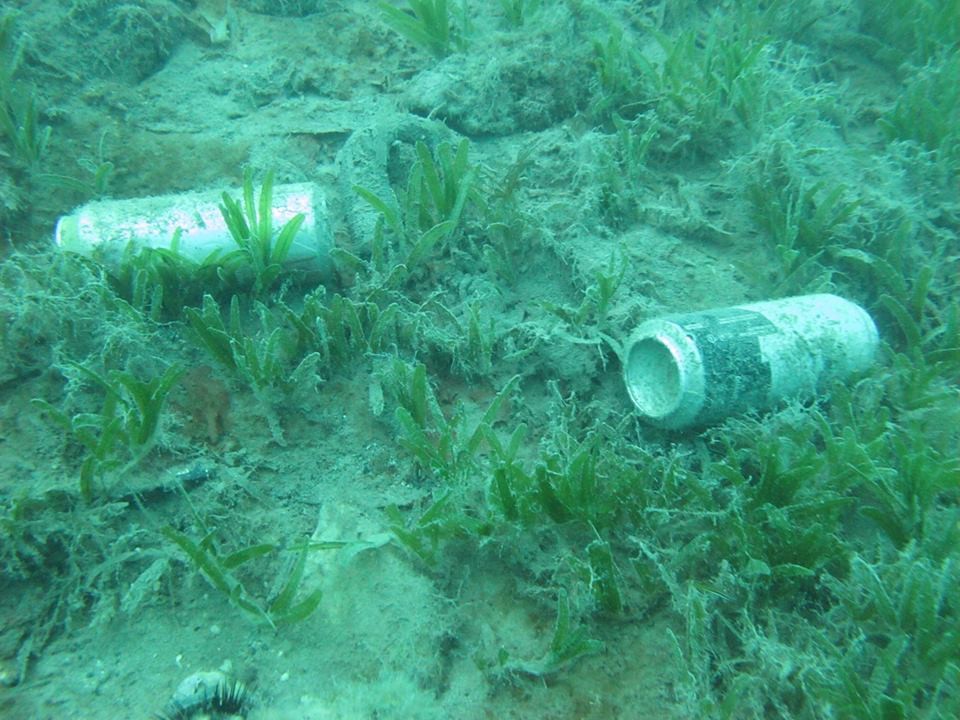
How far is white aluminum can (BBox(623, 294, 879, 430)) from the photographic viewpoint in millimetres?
2232

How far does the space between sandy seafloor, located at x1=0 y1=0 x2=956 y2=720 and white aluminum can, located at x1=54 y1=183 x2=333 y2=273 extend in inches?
5.8

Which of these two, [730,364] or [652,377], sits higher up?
[730,364]

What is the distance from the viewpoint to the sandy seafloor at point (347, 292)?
184 centimetres

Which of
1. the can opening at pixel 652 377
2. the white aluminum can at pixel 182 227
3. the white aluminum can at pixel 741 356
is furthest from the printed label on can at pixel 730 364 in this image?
the white aluminum can at pixel 182 227

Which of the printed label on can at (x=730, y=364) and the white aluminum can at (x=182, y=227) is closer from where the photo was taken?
the printed label on can at (x=730, y=364)

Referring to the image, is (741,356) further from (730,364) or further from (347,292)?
(347,292)

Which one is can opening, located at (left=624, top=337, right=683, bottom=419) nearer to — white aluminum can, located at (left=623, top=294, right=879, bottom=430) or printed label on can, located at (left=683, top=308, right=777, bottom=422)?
white aluminum can, located at (left=623, top=294, right=879, bottom=430)

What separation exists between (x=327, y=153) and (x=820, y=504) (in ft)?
10.3

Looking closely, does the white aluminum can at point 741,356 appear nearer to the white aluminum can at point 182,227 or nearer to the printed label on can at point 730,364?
the printed label on can at point 730,364

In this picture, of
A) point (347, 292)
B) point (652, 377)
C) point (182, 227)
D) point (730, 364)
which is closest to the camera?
point (730, 364)

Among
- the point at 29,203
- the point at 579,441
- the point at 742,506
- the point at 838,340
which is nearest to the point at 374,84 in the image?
the point at 29,203

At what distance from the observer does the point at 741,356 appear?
2275mm

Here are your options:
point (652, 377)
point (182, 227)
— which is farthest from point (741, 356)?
point (182, 227)

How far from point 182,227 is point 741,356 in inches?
96.7
